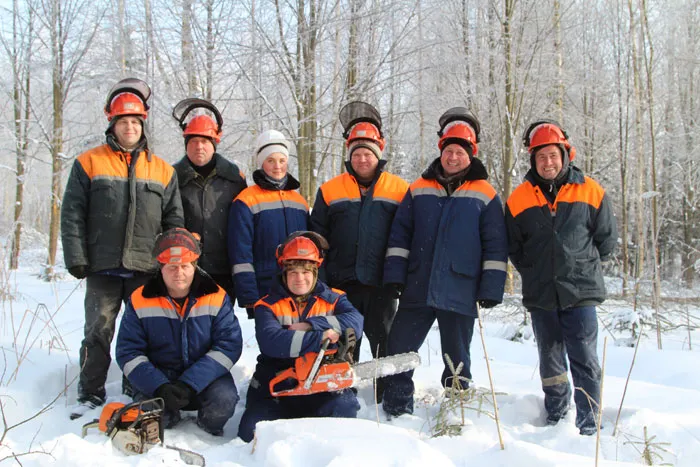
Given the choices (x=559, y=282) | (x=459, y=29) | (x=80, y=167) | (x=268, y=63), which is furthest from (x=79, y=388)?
(x=459, y=29)

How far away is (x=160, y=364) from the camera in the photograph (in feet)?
11.0

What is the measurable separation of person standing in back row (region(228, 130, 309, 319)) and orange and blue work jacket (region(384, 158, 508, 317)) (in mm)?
830

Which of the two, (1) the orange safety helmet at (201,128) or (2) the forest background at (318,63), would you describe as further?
(2) the forest background at (318,63)

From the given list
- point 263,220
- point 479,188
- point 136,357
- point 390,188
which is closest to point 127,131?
point 263,220

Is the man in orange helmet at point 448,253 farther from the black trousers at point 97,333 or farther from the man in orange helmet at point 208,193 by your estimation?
the black trousers at point 97,333

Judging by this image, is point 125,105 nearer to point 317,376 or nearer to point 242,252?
point 242,252

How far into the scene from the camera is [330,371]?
310 centimetres

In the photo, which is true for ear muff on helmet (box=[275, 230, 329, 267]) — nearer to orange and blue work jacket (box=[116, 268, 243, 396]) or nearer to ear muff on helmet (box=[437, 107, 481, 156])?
orange and blue work jacket (box=[116, 268, 243, 396])

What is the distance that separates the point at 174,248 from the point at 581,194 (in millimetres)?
2757

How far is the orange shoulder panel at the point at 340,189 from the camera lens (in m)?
3.93

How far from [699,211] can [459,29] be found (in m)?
14.8

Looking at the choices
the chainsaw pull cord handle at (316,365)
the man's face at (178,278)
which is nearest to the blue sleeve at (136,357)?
the man's face at (178,278)

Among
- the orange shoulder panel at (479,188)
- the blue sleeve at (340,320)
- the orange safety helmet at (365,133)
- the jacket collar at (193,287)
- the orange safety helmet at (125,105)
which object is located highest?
the orange safety helmet at (125,105)

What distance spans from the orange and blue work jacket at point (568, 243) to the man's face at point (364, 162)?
1.17 m
